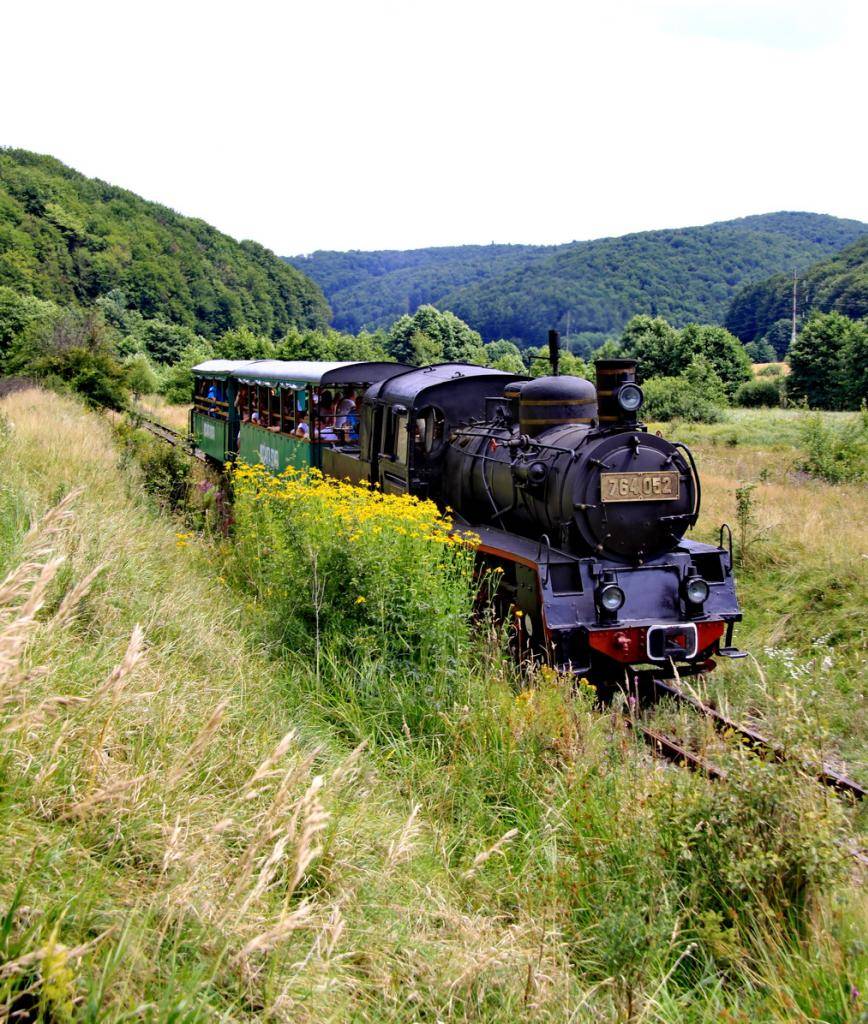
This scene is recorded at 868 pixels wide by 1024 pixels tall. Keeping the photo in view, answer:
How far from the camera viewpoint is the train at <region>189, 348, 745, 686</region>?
7660mm

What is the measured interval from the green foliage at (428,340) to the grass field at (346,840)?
51.2 meters

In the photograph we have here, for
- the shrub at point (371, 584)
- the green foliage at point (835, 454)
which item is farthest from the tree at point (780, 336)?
the shrub at point (371, 584)

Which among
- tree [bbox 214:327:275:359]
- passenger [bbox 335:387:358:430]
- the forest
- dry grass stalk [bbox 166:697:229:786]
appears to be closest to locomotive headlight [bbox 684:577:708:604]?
dry grass stalk [bbox 166:697:229:786]

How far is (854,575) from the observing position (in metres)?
10.4

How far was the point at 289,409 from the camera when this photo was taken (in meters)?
15.2

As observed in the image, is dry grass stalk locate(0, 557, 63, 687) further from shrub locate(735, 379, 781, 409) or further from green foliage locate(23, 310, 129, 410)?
shrub locate(735, 379, 781, 409)

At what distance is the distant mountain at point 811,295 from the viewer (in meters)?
68.2

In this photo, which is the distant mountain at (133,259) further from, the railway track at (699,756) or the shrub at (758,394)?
the railway track at (699,756)

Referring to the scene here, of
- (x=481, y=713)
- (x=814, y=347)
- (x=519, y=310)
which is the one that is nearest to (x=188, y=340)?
(x=814, y=347)

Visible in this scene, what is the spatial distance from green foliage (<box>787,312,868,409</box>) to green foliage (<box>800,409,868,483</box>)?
87.2 ft

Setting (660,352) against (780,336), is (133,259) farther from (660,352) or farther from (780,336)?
(780,336)

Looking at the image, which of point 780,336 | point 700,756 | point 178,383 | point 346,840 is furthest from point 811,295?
point 346,840

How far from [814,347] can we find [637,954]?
4729 centimetres

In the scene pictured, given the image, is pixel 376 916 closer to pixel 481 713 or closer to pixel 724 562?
pixel 481 713
